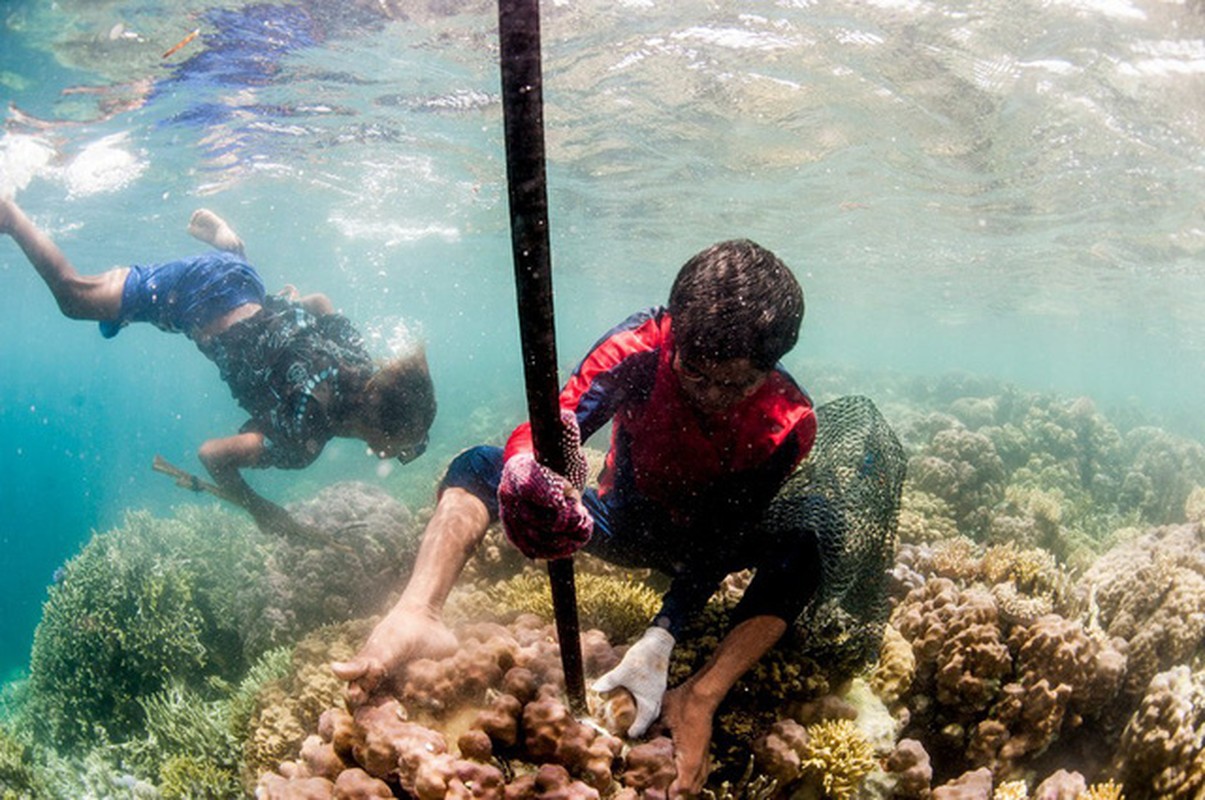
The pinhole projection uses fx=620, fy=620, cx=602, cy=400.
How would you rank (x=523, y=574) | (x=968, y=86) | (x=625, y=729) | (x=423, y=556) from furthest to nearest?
(x=968, y=86), (x=523, y=574), (x=423, y=556), (x=625, y=729)

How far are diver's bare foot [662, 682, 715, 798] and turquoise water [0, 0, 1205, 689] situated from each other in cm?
1005

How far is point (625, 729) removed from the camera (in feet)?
8.73

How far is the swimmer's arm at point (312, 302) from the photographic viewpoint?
25.8ft

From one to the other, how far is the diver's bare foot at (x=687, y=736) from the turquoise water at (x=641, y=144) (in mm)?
10050

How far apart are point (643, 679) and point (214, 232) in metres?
9.50

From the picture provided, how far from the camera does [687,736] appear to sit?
8.71ft

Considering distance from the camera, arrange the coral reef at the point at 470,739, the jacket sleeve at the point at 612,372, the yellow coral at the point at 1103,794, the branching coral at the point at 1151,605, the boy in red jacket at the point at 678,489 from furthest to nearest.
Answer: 1. the branching coral at the point at 1151,605
2. the jacket sleeve at the point at 612,372
3. the yellow coral at the point at 1103,794
4. the boy in red jacket at the point at 678,489
5. the coral reef at the point at 470,739

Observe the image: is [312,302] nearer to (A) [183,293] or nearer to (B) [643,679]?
(A) [183,293]

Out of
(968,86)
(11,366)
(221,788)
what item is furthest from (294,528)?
(11,366)

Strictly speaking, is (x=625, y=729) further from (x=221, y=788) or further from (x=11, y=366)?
(x=11, y=366)

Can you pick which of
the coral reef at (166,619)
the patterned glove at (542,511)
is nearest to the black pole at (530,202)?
the patterned glove at (542,511)

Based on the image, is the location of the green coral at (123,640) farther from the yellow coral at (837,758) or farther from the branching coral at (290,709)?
the yellow coral at (837,758)

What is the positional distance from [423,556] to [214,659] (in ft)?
18.8

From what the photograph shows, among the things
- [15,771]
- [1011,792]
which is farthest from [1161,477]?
[15,771]
